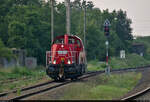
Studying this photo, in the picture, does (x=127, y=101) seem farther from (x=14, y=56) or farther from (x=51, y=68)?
(x=14, y=56)

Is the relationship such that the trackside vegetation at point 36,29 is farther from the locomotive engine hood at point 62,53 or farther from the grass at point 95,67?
the locomotive engine hood at point 62,53

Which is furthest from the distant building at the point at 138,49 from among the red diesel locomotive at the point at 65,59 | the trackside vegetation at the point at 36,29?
the red diesel locomotive at the point at 65,59

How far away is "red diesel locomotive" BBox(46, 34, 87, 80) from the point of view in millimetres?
22969

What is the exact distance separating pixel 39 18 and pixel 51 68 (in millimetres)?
34340

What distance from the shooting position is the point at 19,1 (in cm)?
6700

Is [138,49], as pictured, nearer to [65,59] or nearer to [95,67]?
[95,67]

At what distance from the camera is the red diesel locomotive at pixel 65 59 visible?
23.0 m

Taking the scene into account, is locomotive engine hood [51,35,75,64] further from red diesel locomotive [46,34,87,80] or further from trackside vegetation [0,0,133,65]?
trackside vegetation [0,0,133,65]

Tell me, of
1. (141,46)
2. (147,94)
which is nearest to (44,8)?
(141,46)

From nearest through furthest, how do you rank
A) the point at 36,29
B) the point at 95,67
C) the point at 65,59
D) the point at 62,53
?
1. the point at 65,59
2. the point at 62,53
3. the point at 95,67
4. the point at 36,29

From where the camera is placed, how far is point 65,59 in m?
23.3

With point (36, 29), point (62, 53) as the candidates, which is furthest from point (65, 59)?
point (36, 29)

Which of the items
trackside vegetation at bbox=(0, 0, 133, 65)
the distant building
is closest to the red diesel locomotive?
trackside vegetation at bbox=(0, 0, 133, 65)

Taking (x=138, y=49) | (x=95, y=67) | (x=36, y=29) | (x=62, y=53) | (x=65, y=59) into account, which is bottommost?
(x=95, y=67)
